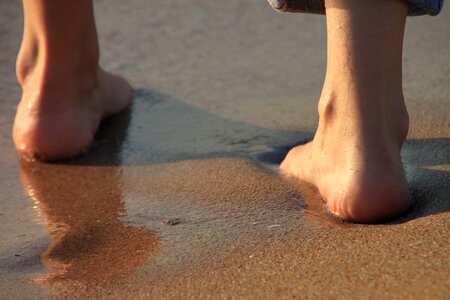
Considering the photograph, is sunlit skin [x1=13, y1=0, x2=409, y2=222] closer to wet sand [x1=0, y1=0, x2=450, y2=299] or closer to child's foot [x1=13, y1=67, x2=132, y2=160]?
wet sand [x1=0, y1=0, x2=450, y2=299]

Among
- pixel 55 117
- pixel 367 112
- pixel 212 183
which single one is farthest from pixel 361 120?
pixel 55 117

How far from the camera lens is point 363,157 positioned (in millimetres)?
1753

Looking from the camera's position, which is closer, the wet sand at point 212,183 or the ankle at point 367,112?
the wet sand at point 212,183

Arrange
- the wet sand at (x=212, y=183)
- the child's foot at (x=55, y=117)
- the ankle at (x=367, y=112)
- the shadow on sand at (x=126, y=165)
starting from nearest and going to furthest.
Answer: the wet sand at (x=212, y=183) → the shadow on sand at (x=126, y=165) → the ankle at (x=367, y=112) → the child's foot at (x=55, y=117)

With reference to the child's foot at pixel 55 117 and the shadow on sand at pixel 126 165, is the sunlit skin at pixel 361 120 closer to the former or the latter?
the shadow on sand at pixel 126 165

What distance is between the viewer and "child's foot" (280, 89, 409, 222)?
5.64ft

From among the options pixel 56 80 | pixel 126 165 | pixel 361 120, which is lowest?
pixel 126 165

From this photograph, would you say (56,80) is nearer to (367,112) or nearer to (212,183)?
(212,183)

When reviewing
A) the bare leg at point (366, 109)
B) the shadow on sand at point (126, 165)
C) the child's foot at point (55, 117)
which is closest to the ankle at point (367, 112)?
the bare leg at point (366, 109)

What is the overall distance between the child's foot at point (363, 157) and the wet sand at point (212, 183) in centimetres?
4

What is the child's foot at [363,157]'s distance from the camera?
5.64 ft

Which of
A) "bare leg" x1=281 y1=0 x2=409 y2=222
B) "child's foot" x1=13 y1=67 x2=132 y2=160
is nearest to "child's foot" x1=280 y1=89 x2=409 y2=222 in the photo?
"bare leg" x1=281 y1=0 x2=409 y2=222

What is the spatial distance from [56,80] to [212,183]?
58 centimetres

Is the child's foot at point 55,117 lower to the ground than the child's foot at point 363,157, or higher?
lower
